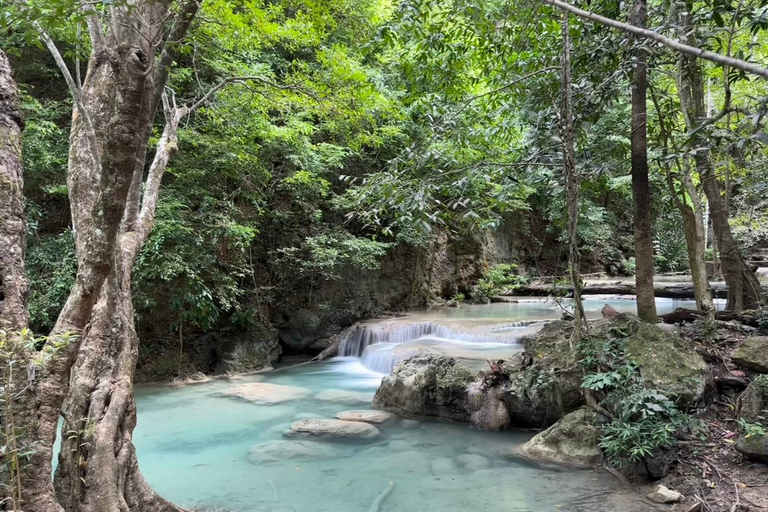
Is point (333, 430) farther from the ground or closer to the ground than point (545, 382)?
closer to the ground

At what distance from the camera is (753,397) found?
445cm

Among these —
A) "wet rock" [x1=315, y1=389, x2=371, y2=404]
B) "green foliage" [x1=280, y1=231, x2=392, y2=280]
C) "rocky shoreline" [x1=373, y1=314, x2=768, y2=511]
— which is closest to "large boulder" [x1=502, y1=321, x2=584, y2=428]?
"rocky shoreline" [x1=373, y1=314, x2=768, y2=511]

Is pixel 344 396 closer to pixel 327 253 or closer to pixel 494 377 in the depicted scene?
pixel 494 377

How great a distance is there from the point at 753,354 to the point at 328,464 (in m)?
4.82

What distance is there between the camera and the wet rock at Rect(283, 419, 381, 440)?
20.3 ft

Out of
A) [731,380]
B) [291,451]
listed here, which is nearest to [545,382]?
[731,380]

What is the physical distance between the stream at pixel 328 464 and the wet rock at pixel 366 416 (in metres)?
0.15

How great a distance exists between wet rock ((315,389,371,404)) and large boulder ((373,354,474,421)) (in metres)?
0.60

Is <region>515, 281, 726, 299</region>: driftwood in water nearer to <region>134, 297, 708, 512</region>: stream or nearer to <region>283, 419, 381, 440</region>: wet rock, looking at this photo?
<region>134, 297, 708, 512</region>: stream

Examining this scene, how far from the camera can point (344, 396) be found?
829cm

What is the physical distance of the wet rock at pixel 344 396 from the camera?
797cm

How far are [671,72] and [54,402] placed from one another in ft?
26.5

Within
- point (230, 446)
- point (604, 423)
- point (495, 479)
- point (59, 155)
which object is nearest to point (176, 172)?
point (59, 155)

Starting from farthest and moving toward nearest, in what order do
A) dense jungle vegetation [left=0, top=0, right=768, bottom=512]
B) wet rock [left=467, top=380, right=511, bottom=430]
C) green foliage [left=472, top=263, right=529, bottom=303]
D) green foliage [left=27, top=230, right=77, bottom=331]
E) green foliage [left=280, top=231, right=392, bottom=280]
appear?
green foliage [left=472, top=263, right=529, bottom=303] < green foliage [left=280, top=231, right=392, bottom=280] < green foliage [left=27, top=230, right=77, bottom=331] < wet rock [left=467, top=380, right=511, bottom=430] < dense jungle vegetation [left=0, top=0, right=768, bottom=512]
